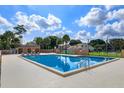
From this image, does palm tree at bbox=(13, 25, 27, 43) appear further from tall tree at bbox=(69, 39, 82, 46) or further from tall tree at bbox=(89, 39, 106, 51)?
tall tree at bbox=(89, 39, 106, 51)

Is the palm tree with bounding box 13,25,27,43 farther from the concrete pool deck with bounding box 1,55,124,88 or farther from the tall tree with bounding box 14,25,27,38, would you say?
the concrete pool deck with bounding box 1,55,124,88

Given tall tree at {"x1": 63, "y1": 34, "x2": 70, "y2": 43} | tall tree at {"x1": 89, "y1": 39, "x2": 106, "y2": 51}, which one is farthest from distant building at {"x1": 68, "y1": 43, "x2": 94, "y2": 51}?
tall tree at {"x1": 63, "y1": 34, "x2": 70, "y2": 43}

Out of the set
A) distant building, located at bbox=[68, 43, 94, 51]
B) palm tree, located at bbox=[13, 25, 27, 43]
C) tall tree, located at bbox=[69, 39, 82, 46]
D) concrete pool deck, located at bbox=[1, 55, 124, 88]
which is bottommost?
concrete pool deck, located at bbox=[1, 55, 124, 88]

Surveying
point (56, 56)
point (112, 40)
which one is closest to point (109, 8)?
point (112, 40)

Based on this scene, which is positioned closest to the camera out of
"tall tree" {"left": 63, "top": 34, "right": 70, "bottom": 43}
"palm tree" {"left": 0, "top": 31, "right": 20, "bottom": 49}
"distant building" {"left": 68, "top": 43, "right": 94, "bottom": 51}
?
"palm tree" {"left": 0, "top": 31, "right": 20, "bottom": 49}

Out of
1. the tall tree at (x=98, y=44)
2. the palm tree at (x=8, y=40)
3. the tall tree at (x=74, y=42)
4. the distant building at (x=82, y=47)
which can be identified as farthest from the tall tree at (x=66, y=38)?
A: the palm tree at (x=8, y=40)

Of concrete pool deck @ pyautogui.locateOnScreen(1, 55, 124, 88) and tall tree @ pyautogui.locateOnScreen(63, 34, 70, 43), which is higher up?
tall tree @ pyautogui.locateOnScreen(63, 34, 70, 43)

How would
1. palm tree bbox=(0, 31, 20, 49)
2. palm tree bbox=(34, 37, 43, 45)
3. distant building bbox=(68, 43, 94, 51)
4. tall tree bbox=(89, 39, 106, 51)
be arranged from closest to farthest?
palm tree bbox=(0, 31, 20, 49) < palm tree bbox=(34, 37, 43, 45) < tall tree bbox=(89, 39, 106, 51) < distant building bbox=(68, 43, 94, 51)

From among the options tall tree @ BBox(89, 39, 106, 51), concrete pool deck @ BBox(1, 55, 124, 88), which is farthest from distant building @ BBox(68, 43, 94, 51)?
concrete pool deck @ BBox(1, 55, 124, 88)

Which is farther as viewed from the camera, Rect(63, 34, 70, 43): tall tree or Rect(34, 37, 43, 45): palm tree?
Rect(63, 34, 70, 43): tall tree
